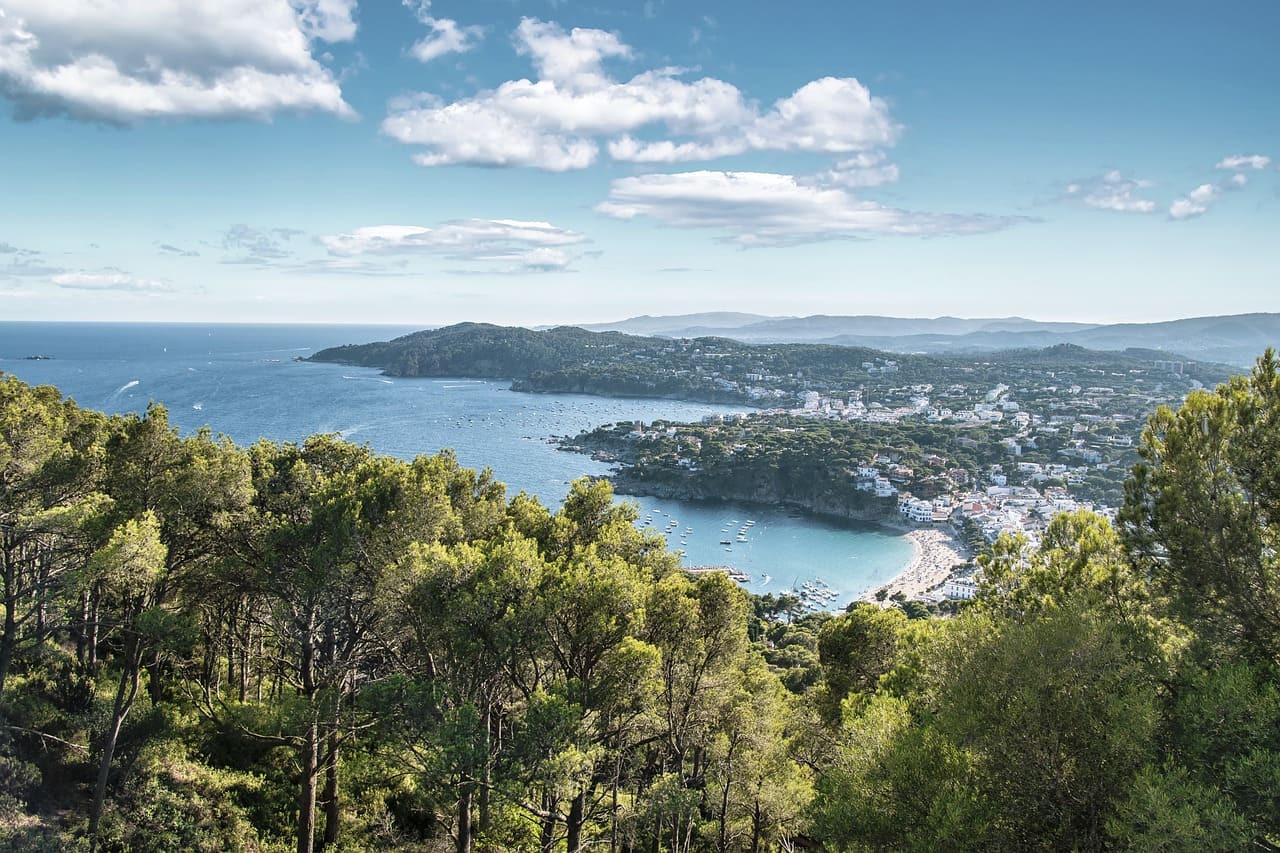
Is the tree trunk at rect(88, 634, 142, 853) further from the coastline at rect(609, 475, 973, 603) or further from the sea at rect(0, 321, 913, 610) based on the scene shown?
the coastline at rect(609, 475, 973, 603)

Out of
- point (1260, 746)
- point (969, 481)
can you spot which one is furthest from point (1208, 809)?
point (969, 481)

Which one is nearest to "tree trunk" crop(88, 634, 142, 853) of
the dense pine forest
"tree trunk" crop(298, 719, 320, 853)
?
the dense pine forest

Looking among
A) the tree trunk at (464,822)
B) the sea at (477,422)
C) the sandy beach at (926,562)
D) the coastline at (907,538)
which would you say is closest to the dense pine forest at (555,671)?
the tree trunk at (464,822)

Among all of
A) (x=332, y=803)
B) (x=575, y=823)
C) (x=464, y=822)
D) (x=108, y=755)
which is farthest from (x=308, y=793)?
(x=575, y=823)

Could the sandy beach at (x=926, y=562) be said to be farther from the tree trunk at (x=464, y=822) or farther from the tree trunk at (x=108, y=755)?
the tree trunk at (x=108, y=755)

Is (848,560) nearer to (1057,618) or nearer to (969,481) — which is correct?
(969,481)

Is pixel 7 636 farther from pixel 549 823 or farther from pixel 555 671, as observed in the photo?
pixel 549 823

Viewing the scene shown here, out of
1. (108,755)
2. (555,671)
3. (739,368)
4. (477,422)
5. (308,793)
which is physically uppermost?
(739,368)
